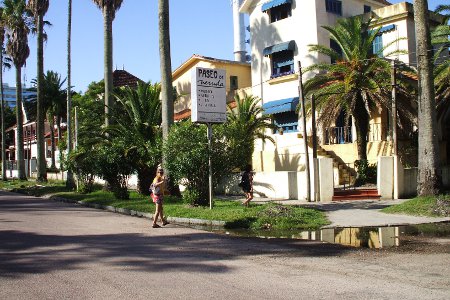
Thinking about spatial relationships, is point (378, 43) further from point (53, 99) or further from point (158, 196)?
point (53, 99)

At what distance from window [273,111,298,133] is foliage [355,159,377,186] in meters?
5.89

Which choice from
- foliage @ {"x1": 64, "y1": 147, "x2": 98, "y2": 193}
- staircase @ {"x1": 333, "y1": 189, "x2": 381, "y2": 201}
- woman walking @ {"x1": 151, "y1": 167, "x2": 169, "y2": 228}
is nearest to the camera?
woman walking @ {"x1": 151, "y1": 167, "x2": 169, "y2": 228}

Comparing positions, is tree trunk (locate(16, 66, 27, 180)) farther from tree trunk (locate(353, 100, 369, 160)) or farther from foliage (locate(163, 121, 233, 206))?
tree trunk (locate(353, 100, 369, 160))


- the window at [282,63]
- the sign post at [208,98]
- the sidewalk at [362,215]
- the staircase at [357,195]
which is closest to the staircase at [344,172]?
the staircase at [357,195]

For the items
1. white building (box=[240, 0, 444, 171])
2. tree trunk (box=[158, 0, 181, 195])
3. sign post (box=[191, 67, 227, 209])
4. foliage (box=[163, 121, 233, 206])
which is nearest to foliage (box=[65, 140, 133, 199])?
tree trunk (box=[158, 0, 181, 195])

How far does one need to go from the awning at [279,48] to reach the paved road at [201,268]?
19.3 meters

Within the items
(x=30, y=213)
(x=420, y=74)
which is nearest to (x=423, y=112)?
(x=420, y=74)

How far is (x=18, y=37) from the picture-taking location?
140 ft

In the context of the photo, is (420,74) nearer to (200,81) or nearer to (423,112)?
(423,112)

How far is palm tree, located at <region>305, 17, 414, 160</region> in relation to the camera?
2198 centimetres

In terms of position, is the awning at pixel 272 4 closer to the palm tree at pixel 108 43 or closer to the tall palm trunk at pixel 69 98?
the palm tree at pixel 108 43

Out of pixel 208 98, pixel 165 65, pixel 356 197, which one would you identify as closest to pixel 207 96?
pixel 208 98

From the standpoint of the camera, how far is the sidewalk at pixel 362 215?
13.7 m

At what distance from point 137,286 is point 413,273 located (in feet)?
14.1
